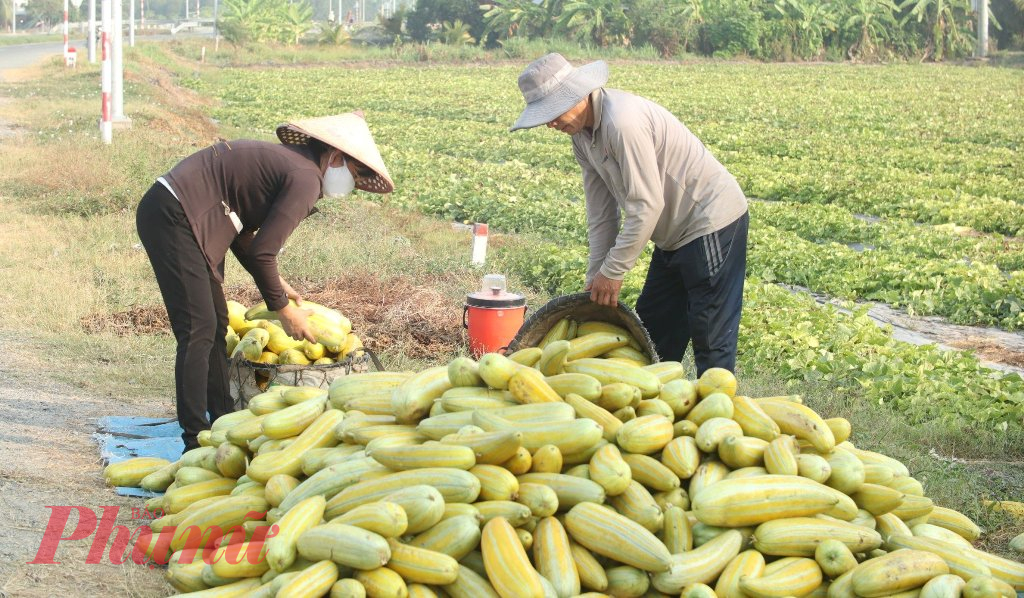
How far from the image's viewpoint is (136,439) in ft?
18.7

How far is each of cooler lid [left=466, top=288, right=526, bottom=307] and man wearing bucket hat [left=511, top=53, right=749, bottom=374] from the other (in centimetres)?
133

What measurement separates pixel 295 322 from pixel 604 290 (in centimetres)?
159

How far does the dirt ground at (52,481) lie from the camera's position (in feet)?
12.5

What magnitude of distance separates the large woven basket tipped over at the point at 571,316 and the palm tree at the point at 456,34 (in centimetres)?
5706

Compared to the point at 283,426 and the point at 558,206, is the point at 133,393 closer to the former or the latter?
the point at 283,426

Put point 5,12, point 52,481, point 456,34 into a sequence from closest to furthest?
point 52,481
point 456,34
point 5,12

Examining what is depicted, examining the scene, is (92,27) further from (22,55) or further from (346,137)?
(346,137)

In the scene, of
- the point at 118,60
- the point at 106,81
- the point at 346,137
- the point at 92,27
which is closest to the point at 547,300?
the point at 346,137

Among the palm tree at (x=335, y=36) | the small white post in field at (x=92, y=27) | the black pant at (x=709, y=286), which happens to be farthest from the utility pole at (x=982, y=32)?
the black pant at (x=709, y=286)

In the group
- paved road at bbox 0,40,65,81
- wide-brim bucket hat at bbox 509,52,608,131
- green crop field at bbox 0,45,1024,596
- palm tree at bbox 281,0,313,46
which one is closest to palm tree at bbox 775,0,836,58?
green crop field at bbox 0,45,1024,596

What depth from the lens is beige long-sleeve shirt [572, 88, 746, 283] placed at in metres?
5.07

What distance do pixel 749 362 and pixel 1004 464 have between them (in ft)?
6.39

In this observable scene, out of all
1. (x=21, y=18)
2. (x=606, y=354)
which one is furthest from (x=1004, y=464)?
(x=21, y=18)

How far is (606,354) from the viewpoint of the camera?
5.06 meters
